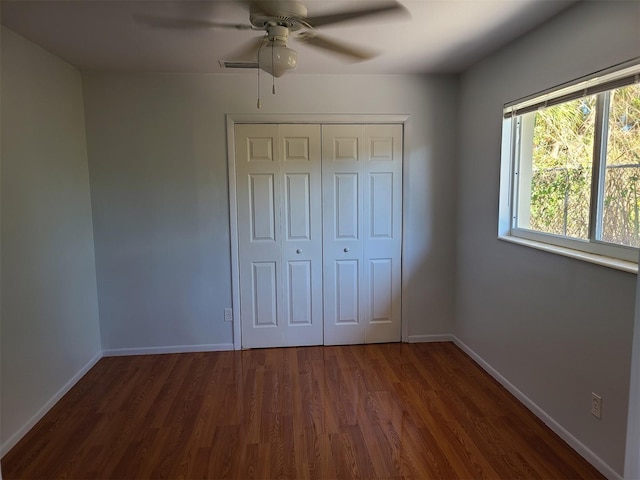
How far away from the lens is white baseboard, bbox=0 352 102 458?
6.79 ft

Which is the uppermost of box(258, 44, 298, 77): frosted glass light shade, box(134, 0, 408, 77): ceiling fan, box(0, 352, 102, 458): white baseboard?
box(134, 0, 408, 77): ceiling fan

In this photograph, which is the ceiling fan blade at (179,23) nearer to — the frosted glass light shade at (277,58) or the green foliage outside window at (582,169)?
the frosted glass light shade at (277,58)

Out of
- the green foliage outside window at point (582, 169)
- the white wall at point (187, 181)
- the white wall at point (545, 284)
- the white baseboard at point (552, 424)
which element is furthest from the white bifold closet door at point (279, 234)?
the green foliage outside window at point (582, 169)

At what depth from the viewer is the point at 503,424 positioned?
2.24 metres

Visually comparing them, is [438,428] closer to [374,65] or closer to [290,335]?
[290,335]

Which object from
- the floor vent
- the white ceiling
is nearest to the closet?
the floor vent

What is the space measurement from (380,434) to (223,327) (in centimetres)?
167

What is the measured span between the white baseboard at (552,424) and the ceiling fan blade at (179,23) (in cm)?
277

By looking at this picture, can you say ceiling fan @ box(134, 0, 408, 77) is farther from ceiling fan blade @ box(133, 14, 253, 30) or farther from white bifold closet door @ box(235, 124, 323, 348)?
white bifold closet door @ box(235, 124, 323, 348)

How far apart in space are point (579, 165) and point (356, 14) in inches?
56.5

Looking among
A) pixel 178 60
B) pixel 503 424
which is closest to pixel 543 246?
pixel 503 424

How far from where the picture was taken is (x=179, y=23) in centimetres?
213

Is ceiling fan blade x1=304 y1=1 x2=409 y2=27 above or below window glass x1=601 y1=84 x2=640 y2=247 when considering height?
above

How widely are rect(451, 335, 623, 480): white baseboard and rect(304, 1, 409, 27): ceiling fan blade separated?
2372mm
